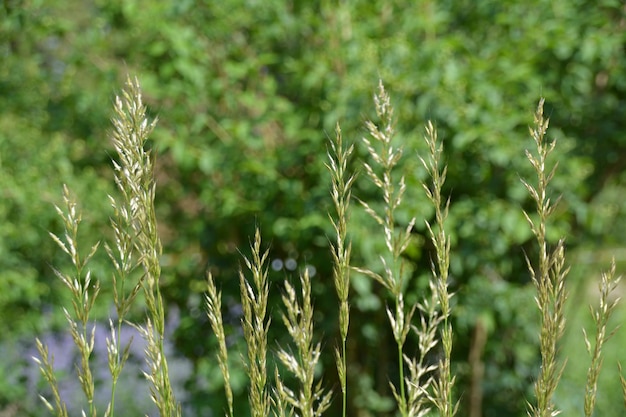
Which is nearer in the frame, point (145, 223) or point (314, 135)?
point (145, 223)

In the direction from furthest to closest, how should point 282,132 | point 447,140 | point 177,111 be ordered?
1. point 282,132
2. point 177,111
3. point 447,140

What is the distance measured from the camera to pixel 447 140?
336cm

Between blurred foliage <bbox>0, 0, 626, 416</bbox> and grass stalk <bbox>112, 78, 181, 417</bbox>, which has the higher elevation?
grass stalk <bbox>112, 78, 181, 417</bbox>

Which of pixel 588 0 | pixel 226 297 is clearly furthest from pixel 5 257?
pixel 588 0

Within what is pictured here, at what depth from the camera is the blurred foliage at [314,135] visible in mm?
3303

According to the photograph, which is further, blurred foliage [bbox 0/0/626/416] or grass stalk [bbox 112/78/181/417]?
blurred foliage [bbox 0/0/626/416]

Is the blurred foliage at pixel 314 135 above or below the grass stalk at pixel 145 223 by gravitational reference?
below

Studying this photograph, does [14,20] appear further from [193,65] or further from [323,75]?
[323,75]

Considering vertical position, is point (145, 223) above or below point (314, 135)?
above

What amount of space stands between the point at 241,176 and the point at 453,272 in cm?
91

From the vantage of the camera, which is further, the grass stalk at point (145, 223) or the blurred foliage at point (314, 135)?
the blurred foliage at point (314, 135)

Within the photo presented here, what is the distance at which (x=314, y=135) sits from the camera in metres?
3.43

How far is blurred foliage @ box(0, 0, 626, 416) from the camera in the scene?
130 inches

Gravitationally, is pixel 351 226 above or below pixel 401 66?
below
